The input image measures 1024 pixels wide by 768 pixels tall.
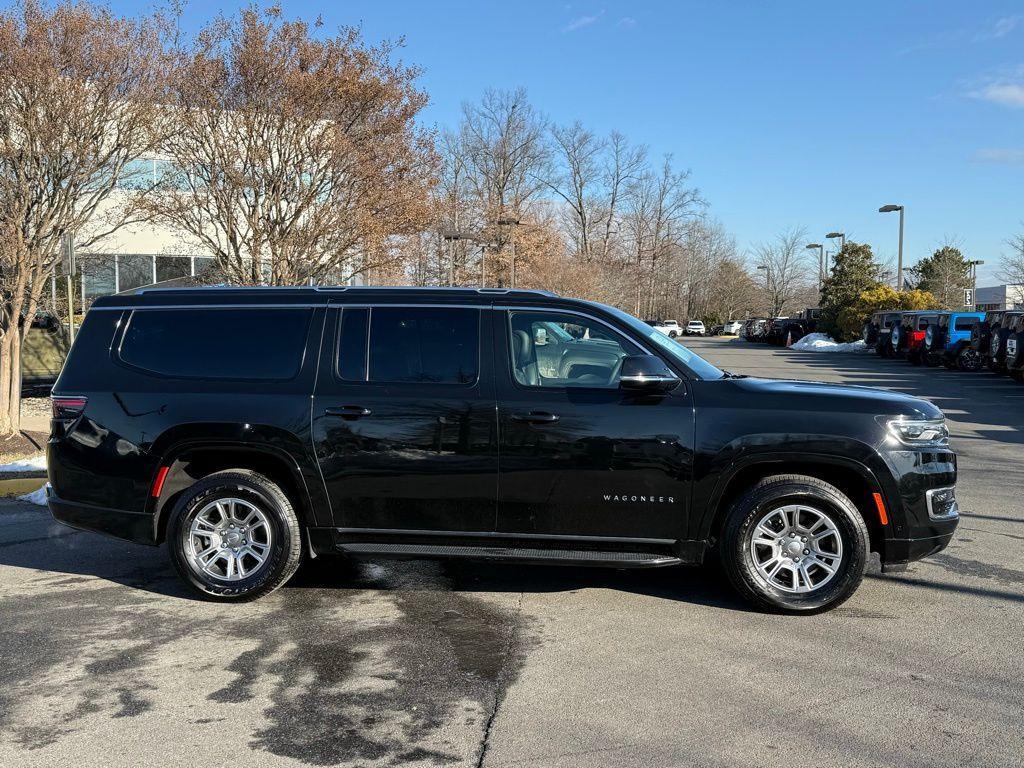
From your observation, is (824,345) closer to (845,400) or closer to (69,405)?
(845,400)

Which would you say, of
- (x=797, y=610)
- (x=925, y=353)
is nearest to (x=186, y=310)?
(x=797, y=610)

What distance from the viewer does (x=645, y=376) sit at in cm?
495

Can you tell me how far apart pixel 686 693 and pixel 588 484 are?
53.9 inches

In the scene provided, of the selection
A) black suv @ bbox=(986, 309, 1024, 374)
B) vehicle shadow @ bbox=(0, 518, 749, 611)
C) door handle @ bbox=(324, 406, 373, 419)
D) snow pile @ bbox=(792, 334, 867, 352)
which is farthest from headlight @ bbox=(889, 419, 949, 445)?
snow pile @ bbox=(792, 334, 867, 352)

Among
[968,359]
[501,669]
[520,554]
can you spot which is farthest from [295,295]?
[968,359]

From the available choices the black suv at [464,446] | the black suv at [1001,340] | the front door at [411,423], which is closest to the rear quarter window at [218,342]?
the black suv at [464,446]

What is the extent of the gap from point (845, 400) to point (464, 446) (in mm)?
2199

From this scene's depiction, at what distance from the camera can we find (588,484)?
16.4ft

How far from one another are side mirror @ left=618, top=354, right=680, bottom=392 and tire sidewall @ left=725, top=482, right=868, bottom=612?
0.81 m

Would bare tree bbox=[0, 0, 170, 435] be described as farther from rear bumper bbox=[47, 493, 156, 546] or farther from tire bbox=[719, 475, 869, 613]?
tire bbox=[719, 475, 869, 613]

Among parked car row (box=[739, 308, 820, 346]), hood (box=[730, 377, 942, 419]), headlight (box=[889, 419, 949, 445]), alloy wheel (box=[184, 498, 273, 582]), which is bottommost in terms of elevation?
alloy wheel (box=[184, 498, 273, 582])

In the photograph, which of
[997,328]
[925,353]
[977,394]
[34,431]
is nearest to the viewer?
[34,431]

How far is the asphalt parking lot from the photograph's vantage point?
3.48 m

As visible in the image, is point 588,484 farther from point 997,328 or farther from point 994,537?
point 997,328
